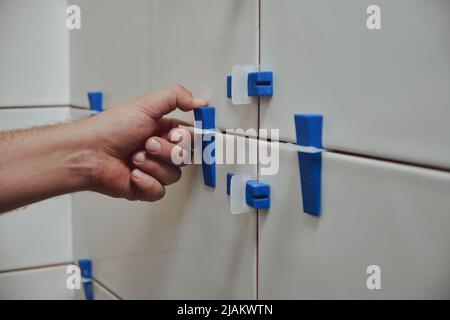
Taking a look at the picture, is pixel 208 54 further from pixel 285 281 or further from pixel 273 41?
pixel 285 281

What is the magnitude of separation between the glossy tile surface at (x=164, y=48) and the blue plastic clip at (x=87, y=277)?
26 centimetres

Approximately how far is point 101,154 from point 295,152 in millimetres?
252

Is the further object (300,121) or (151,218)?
(151,218)

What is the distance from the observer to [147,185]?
25.0 inches

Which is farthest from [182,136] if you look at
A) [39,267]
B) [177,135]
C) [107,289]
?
[39,267]

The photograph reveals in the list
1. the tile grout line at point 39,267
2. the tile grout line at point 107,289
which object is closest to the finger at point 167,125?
the tile grout line at point 107,289

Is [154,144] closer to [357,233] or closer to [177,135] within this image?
[177,135]

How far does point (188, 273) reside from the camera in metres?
0.66

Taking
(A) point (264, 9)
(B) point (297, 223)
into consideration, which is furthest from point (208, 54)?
(B) point (297, 223)

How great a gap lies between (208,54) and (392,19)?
25cm

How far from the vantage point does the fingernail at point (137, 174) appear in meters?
0.64

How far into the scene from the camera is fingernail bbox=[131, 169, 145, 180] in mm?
638

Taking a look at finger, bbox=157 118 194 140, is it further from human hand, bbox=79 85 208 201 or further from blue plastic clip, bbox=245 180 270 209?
blue plastic clip, bbox=245 180 270 209

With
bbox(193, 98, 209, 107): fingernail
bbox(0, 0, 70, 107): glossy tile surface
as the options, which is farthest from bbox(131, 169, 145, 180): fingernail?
bbox(0, 0, 70, 107): glossy tile surface
